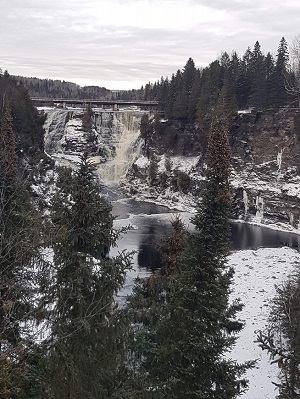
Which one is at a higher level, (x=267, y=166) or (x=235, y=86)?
(x=235, y=86)

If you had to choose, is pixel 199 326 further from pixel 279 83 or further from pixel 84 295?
pixel 279 83

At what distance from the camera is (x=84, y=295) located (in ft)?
26.9

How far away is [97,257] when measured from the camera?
27.5 ft

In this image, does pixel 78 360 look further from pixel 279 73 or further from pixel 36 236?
pixel 279 73

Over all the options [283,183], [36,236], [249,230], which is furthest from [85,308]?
[283,183]

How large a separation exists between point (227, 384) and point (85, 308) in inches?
217

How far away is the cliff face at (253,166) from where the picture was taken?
190 feet

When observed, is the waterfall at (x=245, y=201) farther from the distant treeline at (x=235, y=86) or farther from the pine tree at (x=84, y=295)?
the pine tree at (x=84, y=295)

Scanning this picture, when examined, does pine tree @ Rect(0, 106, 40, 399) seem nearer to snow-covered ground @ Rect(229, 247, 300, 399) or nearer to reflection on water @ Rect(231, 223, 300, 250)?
snow-covered ground @ Rect(229, 247, 300, 399)

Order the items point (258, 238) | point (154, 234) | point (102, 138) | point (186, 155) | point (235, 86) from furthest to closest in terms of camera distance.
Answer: point (102, 138), point (186, 155), point (235, 86), point (258, 238), point (154, 234)


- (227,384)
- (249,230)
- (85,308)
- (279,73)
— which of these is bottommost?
(249,230)

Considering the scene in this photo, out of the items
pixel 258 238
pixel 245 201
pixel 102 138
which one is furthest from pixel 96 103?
pixel 258 238

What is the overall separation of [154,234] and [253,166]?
2241 cm

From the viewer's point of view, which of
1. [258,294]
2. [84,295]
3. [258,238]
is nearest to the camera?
[84,295]
